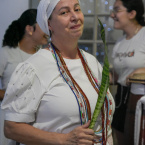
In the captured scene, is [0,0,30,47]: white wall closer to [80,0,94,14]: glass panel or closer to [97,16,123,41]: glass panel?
[80,0,94,14]: glass panel

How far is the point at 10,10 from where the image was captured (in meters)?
2.63

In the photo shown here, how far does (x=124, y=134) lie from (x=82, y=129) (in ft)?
4.42

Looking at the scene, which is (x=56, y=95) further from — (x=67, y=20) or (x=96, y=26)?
(x=96, y=26)

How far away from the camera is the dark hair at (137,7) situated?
2.32 metres

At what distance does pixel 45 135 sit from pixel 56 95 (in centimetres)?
16

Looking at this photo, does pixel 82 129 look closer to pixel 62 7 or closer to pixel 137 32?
pixel 62 7

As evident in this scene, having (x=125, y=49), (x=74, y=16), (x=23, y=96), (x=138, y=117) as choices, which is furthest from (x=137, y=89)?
(x=23, y=96)

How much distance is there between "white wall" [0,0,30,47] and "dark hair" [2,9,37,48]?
58 cm

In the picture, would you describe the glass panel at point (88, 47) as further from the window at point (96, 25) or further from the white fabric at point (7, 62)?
the white fabric at point (7, 62)

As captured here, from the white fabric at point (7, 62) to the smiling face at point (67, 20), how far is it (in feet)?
2.86

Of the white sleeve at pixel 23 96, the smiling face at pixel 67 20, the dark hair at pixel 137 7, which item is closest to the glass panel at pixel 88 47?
the dark hair at pixel 137 7

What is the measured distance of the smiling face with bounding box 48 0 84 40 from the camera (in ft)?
3.60

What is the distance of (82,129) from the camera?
966mm

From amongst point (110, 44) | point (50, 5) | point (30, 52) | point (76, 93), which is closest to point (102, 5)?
point (110, 44)
